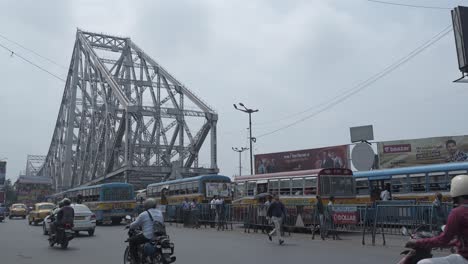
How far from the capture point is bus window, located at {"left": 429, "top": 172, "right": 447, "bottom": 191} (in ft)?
75.6

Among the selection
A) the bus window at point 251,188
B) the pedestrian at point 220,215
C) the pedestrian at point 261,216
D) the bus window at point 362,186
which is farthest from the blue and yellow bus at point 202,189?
the bus window at point 362,186

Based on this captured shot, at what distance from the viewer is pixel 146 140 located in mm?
72500

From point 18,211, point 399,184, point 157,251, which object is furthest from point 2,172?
point 157,251

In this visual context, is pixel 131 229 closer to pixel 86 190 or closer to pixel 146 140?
pixel 86 190

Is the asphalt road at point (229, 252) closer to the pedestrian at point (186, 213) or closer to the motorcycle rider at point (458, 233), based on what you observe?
the motorcycle rider at point (458, 233)

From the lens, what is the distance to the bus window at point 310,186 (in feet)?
78.7

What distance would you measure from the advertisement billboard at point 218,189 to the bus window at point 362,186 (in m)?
9.37

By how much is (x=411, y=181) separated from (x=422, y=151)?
32.8 m

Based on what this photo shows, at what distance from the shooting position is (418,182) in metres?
24.3

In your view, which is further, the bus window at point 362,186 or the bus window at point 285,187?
the bus window at point 362,186

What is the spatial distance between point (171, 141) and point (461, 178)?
69501 millimetres

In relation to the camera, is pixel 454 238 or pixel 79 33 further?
pixel 79 33

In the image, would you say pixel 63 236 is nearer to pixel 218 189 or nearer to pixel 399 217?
pixel 399 217

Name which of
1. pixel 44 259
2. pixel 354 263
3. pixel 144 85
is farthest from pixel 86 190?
pixel 144 85
